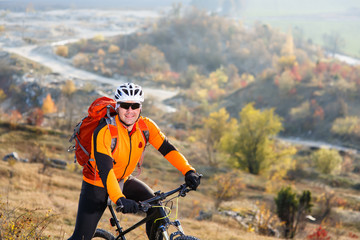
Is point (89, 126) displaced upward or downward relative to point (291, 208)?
upward

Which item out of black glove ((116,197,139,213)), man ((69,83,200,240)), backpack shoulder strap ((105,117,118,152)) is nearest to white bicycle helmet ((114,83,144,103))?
man ((69,83,200,240))

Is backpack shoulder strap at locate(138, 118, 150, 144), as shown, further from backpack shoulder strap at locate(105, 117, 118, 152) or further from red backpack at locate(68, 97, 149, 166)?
→ backpack shoulder strap at locate(105, 117, 118, 152)

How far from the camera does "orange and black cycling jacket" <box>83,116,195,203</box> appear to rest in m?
4.95

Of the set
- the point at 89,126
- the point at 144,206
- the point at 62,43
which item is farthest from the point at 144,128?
the point at 62,43

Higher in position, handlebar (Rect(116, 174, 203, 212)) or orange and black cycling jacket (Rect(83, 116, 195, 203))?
orange and black cycling jacket (Rect(83, 116, 195, 203))

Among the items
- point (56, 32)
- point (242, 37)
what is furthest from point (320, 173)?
point (56, 32)

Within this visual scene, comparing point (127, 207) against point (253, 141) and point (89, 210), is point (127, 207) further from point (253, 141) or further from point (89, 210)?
point (253, 141)

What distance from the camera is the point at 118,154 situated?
17.3ft

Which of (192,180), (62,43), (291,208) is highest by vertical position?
(192,180)

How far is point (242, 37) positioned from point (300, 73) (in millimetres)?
60050

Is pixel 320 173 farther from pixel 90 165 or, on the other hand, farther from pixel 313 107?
pixel 90 165

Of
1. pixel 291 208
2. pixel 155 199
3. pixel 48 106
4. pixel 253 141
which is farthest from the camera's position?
pixel 48 106

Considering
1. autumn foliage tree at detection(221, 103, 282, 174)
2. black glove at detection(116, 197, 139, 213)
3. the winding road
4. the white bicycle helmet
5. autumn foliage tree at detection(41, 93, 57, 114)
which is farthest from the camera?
the winding road

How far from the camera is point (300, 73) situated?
301ft
